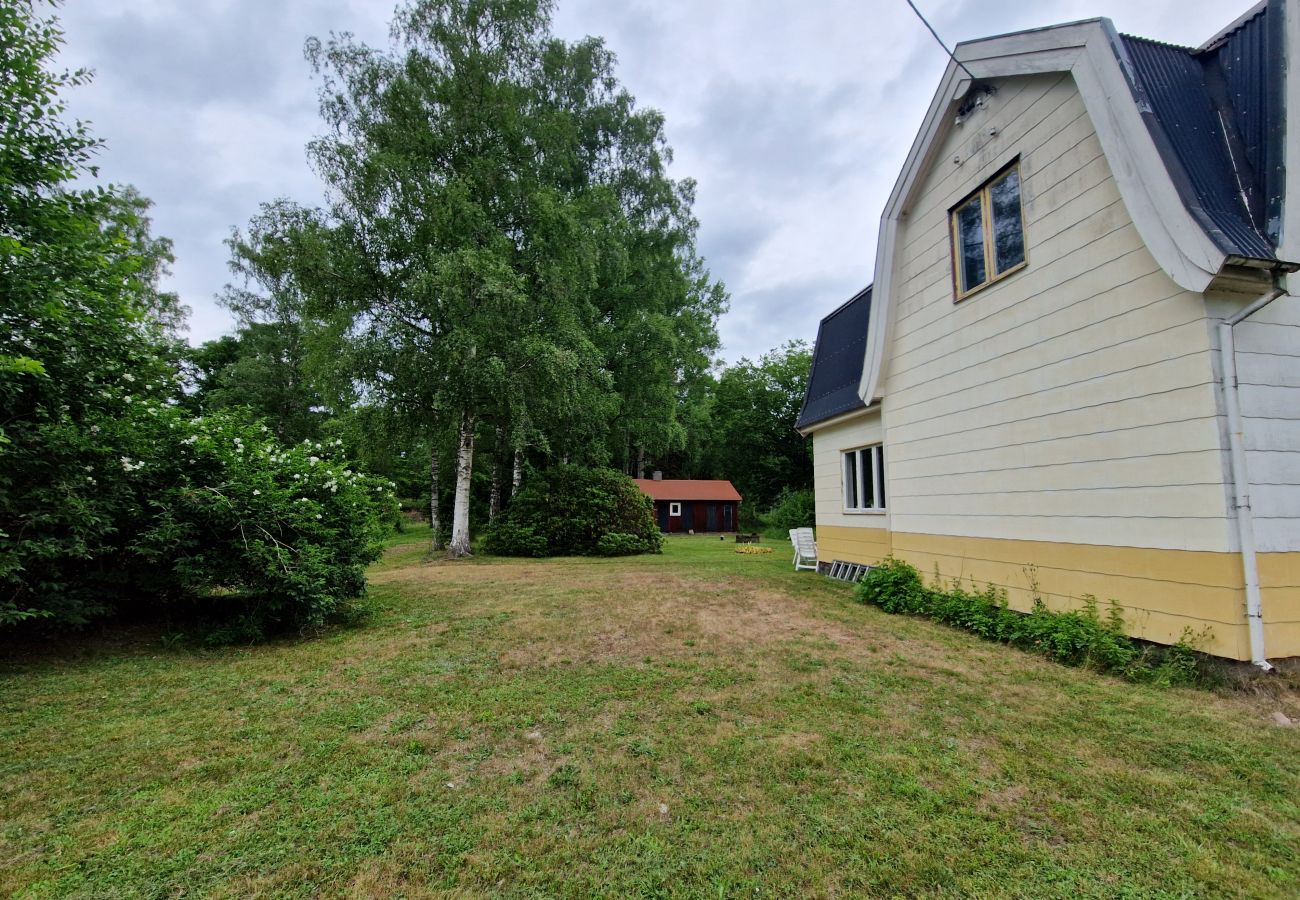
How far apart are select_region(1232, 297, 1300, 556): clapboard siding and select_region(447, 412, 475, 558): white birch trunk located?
14.0 metres

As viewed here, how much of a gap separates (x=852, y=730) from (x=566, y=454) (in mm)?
15743

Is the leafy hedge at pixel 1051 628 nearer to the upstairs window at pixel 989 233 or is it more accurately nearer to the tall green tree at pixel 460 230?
the upstairs window at pixel 989 233

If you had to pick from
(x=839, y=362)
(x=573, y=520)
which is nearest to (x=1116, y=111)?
(x=839, y=362)

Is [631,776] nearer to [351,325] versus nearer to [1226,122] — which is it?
[1226,122]

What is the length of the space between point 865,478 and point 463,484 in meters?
10.4

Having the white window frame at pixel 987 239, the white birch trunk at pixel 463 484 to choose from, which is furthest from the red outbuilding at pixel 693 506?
the white window frame at pixel 987 239

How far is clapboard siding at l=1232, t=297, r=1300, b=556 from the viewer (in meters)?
3.88


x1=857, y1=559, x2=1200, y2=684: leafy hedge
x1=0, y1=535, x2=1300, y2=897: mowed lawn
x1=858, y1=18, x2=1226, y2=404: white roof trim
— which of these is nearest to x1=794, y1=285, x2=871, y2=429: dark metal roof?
x1=857, y1=559, x2=1200, y2=684: leafy hedge

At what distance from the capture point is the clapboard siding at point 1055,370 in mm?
4180

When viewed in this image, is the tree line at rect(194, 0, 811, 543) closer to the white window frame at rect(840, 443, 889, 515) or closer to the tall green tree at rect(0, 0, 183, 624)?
the white window frame at rect(840, 443, 889, 515)

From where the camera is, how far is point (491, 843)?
7.45 ft

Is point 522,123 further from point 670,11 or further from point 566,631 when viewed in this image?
point 566,631

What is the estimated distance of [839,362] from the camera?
10266mm

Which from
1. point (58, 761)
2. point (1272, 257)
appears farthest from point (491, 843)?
point (1272, 257)
